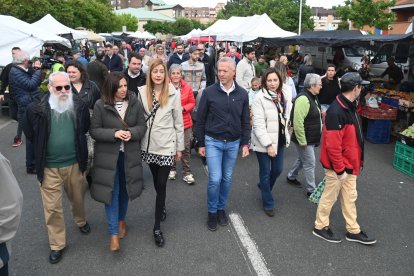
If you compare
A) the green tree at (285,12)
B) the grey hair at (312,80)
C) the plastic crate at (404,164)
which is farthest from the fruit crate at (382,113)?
the green tree at (285,12)

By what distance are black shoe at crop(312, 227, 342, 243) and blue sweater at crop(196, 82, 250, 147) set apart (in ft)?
4.52

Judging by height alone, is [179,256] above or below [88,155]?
below

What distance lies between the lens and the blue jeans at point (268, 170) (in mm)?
4383

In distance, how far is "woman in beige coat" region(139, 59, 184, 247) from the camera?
372 centimetres

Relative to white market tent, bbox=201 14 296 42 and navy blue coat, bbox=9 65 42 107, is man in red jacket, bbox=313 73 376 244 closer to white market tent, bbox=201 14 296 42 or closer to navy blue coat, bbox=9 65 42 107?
navy blue coat, bbox=9 65 42 107

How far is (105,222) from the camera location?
4.36 meters

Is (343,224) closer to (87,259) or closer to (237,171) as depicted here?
(237,171)

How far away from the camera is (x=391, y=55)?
1375cm

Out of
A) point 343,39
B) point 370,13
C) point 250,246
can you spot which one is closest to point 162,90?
point 250,246

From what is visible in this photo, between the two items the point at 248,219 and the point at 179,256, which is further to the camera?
the point at 248,219

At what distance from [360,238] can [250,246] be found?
118 cm

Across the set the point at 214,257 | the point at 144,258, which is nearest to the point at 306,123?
the point at 214,257

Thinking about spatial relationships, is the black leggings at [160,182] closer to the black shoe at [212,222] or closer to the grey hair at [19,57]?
the black shoe at [212,222]

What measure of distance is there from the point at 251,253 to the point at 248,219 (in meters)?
0.80
